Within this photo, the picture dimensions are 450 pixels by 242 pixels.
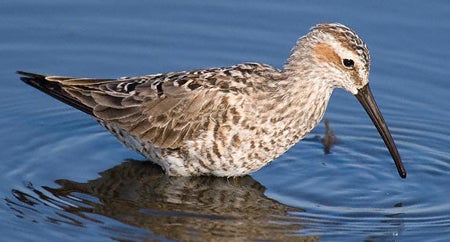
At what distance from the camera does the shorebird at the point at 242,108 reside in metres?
11.5

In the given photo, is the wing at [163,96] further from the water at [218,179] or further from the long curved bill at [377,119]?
the long curved bill at [377,119]

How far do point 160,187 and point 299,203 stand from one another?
1.51 m

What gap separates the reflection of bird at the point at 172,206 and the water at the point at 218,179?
0.02 meters

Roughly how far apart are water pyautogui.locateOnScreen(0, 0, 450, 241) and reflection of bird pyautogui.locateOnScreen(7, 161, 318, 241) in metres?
0.02

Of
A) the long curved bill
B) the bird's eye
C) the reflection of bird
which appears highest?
the bird's eye

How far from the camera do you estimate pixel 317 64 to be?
11508 mm

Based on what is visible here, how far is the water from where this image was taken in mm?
10930

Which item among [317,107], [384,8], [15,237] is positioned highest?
[384,8]

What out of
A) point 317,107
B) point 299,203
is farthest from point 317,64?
point 299,203

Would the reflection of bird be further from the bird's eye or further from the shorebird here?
the bird's eye

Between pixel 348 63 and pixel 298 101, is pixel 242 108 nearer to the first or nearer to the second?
pixel 298 101

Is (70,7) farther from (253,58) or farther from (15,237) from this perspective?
(15,237)

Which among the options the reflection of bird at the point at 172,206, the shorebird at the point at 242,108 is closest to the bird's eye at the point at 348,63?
the shorebird at the point at 242,108

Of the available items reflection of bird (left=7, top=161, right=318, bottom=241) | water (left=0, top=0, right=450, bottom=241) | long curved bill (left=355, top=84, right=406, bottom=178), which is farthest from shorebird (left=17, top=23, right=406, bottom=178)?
water (left=0, top=0, right=450, bottom=241)
